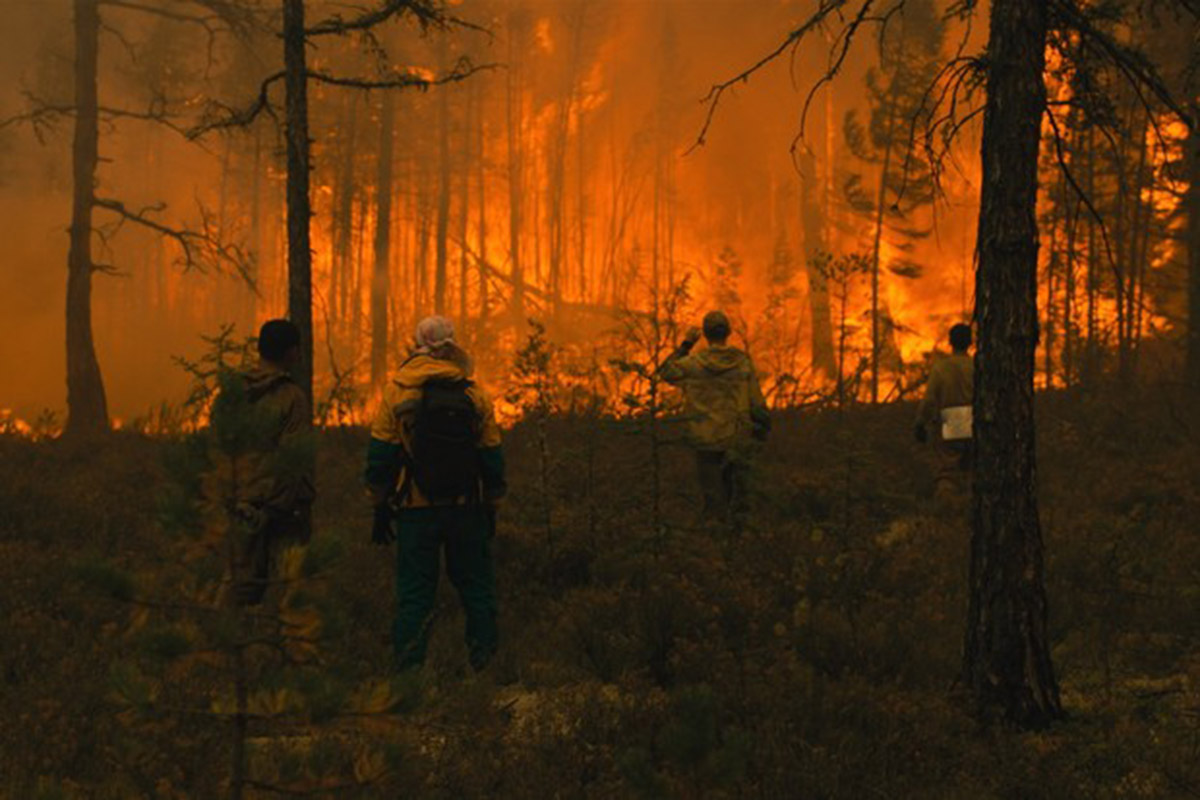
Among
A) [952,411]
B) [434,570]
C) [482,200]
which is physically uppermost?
[482,200]

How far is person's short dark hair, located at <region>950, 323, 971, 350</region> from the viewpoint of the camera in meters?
10.6

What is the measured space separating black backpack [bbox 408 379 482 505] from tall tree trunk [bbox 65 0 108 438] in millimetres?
11359

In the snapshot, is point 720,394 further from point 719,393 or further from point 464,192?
point 464,192

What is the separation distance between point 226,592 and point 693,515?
300 inches

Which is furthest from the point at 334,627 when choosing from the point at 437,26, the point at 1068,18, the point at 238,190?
the point at 238,190

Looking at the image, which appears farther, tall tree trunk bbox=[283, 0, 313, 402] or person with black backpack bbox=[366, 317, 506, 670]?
tall tree trunk bbox=[283, 0, 313, 402]

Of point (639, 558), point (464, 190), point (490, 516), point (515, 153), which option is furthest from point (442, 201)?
point (490, 516)

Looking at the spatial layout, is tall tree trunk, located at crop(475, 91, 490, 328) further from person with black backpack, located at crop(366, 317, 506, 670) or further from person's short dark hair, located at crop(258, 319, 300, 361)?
person with black backpack, located at crop(366, 317, 506, 670)

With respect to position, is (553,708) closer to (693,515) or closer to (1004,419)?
(1004,419)

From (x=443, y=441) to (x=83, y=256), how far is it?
13077 millimetres

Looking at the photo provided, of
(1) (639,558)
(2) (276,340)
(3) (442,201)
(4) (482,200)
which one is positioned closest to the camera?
(2) (276,340)

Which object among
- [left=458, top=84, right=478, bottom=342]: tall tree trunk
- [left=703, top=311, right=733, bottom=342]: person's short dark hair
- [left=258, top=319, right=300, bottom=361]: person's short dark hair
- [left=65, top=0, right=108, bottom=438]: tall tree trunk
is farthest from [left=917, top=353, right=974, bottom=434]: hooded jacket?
[left=458, top=84, right=478, bottom=342]: tall tree trunk

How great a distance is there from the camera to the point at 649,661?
6133 millimetres

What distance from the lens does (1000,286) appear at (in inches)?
204
